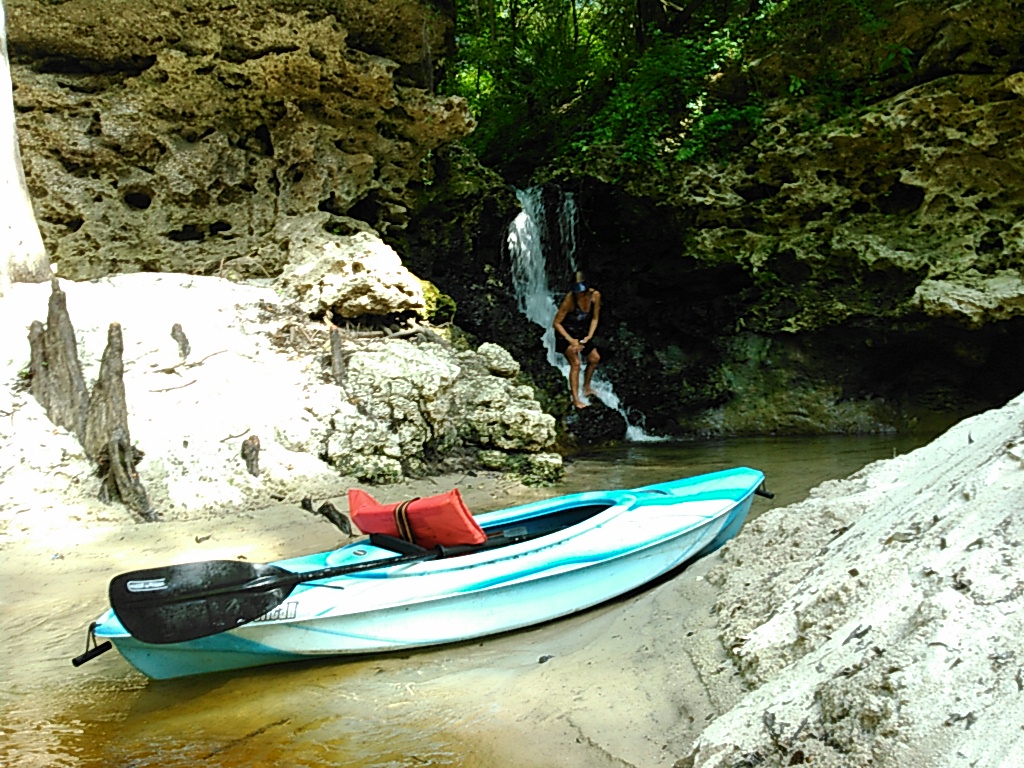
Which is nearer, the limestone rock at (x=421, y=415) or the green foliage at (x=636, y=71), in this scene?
the limestone rock at (x=421, y=415)

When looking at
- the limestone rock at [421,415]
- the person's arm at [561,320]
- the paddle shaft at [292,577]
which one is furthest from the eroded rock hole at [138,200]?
the paddle shaft at [292,577]

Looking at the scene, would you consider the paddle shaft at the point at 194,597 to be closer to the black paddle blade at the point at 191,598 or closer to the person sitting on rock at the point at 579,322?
the black paddle blade at the point at 191,598

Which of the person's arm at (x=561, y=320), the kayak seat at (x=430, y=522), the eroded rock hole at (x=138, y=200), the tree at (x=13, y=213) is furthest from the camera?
the eroded rock hole at (x=138, y=200)

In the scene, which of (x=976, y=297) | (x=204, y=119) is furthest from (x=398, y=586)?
(x=976, y=297)

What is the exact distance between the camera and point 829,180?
10492 millimetres

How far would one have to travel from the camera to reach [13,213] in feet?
24.7

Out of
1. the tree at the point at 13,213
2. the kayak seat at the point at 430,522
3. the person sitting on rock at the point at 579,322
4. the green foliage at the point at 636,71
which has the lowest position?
the kayak seat at the point at 430,522

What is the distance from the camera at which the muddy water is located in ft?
9.59

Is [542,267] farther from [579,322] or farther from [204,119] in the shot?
[204,119]

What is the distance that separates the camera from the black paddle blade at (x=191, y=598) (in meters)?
3.36

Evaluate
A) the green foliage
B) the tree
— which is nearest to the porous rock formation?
the tree

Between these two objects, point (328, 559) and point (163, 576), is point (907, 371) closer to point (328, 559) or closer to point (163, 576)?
point (328, 559)

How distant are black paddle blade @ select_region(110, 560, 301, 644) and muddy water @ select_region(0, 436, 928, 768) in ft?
1.16

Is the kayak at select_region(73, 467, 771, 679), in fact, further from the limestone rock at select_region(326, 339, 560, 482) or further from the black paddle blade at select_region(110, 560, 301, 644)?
the limestone rock at select_region(326, 339, 560, 482)
